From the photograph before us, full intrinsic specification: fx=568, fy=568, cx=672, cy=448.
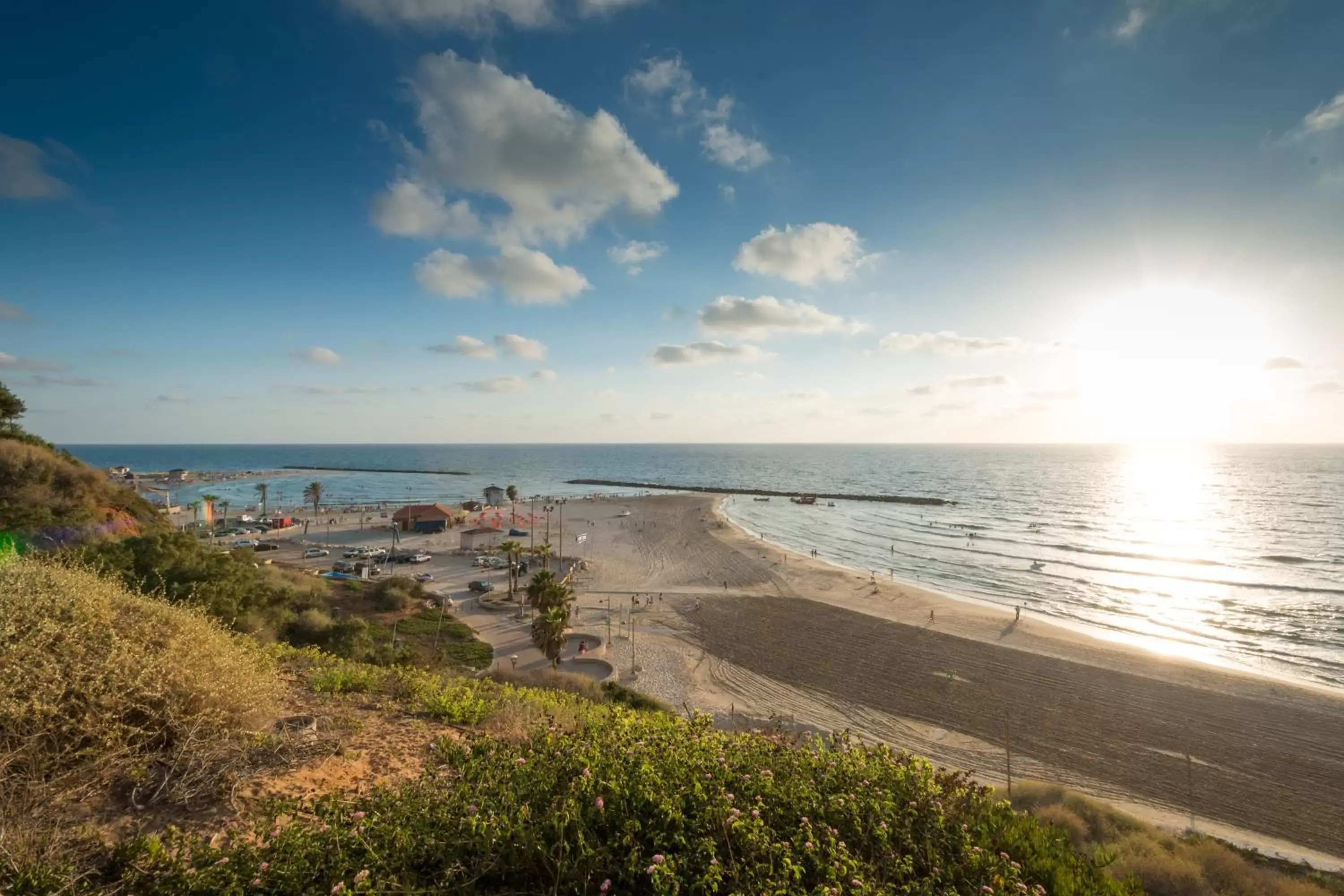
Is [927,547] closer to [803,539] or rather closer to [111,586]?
[803,539]

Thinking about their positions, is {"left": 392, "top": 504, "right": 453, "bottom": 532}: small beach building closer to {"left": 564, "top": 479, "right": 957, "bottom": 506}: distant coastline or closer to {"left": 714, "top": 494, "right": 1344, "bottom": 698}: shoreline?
{"left": 714, "top": 494, "right": 1344, "bottom": 698}: shoreline

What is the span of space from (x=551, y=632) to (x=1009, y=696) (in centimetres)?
1861

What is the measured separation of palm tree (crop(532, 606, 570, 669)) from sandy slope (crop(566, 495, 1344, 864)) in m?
3.79

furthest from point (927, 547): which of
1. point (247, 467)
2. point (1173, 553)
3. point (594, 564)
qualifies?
point (247, 467)

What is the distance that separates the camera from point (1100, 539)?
5991 cm

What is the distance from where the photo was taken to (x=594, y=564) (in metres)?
46.8

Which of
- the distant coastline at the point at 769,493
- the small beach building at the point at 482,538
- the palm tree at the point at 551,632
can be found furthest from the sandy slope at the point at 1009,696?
the distant coastline at the point at 769,493

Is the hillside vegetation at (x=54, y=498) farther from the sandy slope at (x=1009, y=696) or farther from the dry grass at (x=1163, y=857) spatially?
the dry grass at (x=1163, y=857)

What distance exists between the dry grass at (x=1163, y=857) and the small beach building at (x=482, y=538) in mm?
44858

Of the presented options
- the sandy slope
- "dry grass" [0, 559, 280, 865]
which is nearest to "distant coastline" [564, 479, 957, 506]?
the sandy slope

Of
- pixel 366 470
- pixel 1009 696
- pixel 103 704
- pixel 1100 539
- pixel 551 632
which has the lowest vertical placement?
pixel 1009 696

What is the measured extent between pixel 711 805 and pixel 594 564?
42.8 m

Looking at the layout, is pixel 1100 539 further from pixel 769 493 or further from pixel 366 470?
pixel 366 470

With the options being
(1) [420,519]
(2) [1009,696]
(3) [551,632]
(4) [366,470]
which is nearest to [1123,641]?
(2) [1009,696]
